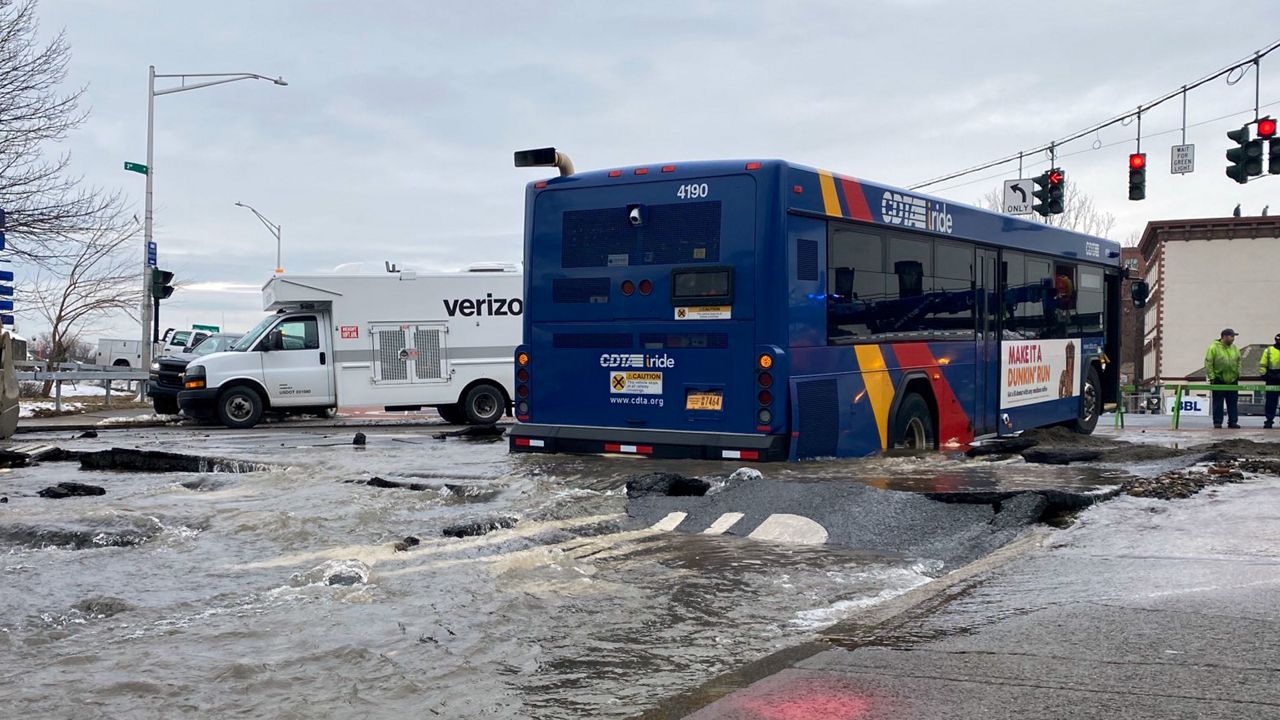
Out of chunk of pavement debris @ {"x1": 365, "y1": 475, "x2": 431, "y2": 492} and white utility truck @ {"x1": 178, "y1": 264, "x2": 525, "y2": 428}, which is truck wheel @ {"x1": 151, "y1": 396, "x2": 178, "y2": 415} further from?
chunk of pavement debris @ {"x1": 365, "y1": 475, "x2": 431, "y2": 492}

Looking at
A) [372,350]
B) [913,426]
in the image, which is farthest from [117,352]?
[913,426]

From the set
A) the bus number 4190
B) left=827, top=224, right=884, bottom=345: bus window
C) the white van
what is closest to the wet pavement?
left=827, top=224, right=884, bottom=345: bus window

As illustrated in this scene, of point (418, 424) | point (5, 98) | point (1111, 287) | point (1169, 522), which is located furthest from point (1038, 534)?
point (5, 98)

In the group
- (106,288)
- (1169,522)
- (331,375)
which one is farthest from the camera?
(106,288)

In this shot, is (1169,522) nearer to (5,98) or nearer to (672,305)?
(672,305)

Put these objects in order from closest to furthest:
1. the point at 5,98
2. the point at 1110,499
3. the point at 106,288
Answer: the point at 1110,499
the point at 5,98
the point at 106,288

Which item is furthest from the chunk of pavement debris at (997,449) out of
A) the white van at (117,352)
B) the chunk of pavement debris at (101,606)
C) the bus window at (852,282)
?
the white van at (117,352)

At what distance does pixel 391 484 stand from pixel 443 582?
3892mm

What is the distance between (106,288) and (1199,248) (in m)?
49.0

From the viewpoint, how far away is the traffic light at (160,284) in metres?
27.8

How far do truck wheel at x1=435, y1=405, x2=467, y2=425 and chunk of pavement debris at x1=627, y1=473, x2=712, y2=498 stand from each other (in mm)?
12391

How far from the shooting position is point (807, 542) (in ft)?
24.6

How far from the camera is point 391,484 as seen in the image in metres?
10.1

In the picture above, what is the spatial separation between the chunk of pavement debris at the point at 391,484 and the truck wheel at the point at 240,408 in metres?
10.5
